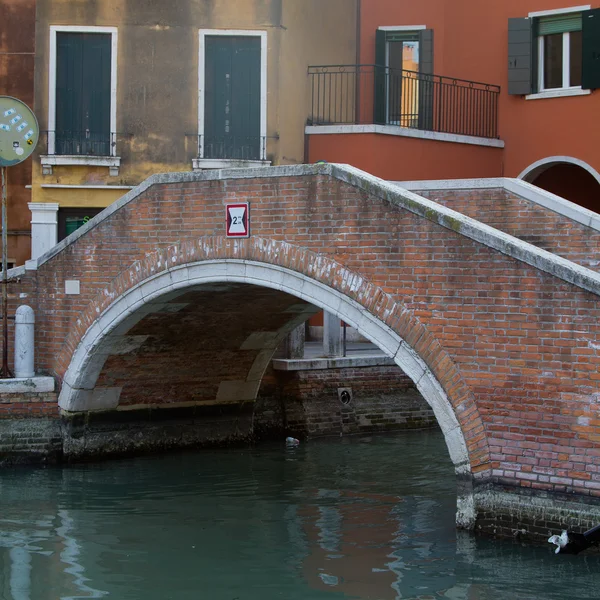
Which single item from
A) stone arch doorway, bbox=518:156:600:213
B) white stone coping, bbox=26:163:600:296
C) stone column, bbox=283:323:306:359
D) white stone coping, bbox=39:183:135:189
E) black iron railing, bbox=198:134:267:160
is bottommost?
stone column, bbox=283:323:306:359

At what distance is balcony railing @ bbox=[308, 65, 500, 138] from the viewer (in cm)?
1502

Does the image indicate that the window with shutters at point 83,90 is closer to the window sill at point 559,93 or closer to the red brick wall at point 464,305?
the red brick wall at point 464,305

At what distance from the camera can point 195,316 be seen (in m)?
11.4

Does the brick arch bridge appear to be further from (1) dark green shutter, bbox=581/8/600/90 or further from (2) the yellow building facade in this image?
(1) dark green shutter, bbox=581/8/600/90

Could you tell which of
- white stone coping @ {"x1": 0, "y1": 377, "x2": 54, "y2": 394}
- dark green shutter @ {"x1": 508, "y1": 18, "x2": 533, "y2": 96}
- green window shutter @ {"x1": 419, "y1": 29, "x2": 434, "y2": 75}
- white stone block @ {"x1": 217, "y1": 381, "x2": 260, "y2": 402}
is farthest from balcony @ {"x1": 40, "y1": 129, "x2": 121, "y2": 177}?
dark green shutter @ {"x1": 508, "y1": 18, "x2": 533, "y2": 96}

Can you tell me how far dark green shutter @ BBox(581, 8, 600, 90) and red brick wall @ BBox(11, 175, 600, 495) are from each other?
6465mm

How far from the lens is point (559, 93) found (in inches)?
575

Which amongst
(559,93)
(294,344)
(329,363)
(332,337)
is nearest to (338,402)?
(329,363)

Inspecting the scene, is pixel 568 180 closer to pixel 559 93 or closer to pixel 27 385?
pixel 559 93

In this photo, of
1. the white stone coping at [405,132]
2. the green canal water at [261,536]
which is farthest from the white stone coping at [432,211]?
the white stone coping at [405,132]

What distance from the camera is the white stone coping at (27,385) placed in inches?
433

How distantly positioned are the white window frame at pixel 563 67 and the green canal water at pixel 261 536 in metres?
5.17

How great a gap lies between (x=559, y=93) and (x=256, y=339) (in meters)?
5.25

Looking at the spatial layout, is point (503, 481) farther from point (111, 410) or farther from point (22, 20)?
point (22, 20)
